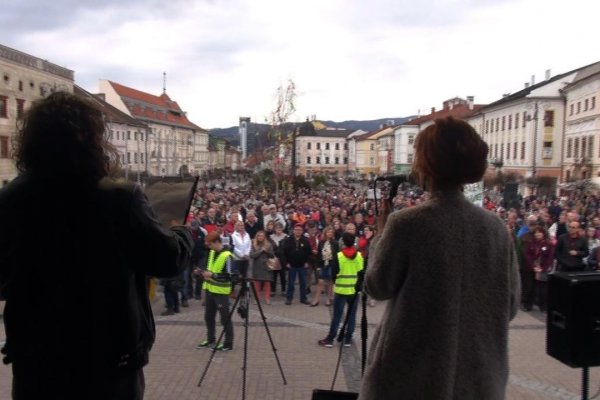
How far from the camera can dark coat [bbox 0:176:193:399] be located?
197 cm

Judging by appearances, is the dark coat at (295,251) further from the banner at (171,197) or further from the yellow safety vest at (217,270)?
the banner at (171,197)

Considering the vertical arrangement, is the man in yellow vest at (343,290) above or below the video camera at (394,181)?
below

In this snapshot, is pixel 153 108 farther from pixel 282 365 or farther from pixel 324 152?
pixel 282 365

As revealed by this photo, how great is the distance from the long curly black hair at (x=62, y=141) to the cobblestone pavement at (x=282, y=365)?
16.7 feet

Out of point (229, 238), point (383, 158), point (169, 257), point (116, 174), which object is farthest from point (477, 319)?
point (383, 158)

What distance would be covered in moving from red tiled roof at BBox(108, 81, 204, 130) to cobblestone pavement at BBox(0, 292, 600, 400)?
77.3 metres

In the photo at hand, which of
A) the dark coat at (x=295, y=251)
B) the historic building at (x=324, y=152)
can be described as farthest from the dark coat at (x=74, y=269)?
the historic building at (x=324, y=152)

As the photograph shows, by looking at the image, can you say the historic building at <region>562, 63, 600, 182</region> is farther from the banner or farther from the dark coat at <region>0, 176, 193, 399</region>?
the dark coat at <region>0, 176, 193, 399</region>

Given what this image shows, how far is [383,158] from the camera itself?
119 meters

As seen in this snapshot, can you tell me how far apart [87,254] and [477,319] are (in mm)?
1509

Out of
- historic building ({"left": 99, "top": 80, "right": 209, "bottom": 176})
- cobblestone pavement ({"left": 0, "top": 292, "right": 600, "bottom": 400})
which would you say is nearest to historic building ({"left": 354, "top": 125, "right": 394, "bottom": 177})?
historic building ({"left": 99, "top": 80, "right": 209, "bottom": 176})

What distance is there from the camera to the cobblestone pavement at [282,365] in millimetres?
6715

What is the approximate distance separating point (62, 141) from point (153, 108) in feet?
315

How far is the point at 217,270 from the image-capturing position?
8531mm
